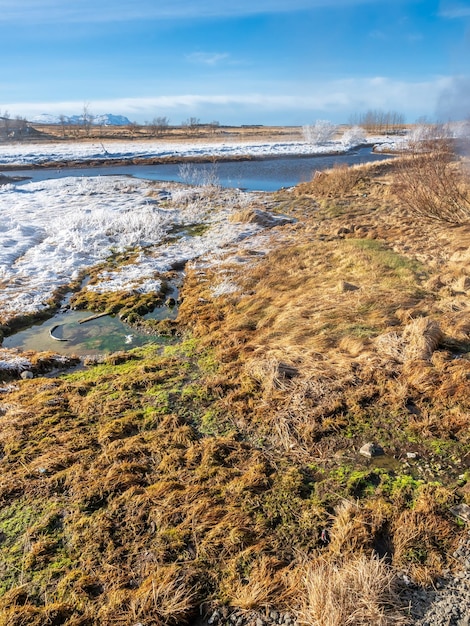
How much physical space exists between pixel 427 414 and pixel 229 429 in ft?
9.17

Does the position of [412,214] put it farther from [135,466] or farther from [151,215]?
[135,466]

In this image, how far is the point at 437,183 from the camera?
523 inches

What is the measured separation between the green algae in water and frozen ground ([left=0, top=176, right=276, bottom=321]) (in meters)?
0.95

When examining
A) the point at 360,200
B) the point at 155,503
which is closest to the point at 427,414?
the point at 155,503

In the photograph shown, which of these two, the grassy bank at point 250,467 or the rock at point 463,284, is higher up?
the rock at point 463,284

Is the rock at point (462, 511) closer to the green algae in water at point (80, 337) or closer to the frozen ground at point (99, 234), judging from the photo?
the green algae in water at point (80, 337)

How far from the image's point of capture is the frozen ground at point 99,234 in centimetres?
1240

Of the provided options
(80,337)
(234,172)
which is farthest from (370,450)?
(234,172)

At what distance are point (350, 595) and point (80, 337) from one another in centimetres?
787

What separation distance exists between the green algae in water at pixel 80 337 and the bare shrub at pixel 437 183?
10.7 metres

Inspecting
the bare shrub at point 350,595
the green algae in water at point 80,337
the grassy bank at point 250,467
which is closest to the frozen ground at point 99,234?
the green algae in water at point 80,337

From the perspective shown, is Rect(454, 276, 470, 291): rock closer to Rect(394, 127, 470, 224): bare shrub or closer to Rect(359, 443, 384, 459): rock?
Rect(394, 127, 470, 224): bare shrub

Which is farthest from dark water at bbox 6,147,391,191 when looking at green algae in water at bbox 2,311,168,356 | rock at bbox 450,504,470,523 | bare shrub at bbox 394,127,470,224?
rock at bbox 450,504,470,523

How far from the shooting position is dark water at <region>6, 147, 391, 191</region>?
102 feet
